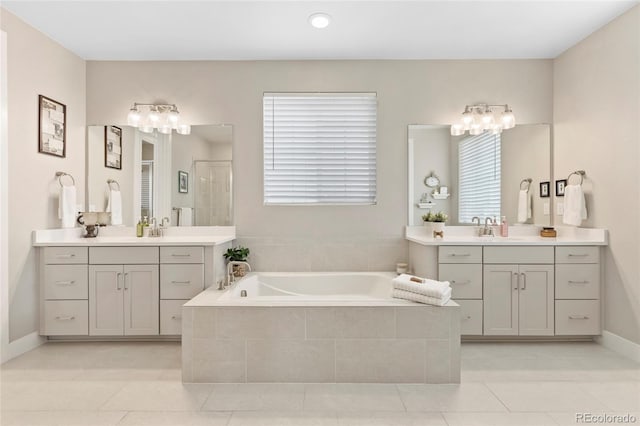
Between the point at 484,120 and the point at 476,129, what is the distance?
0.10 m

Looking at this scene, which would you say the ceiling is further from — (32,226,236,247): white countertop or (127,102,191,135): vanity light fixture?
(32,226,236,247): white countertop

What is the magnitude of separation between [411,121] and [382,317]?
195 cm

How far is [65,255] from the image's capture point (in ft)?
9.50

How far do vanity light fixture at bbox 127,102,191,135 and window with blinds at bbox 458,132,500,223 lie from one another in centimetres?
257

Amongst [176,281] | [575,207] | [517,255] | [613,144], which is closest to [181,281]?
[176,281]

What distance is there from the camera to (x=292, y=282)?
328cm

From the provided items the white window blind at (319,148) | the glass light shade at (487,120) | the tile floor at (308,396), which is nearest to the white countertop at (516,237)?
the white window blind at (319,148)

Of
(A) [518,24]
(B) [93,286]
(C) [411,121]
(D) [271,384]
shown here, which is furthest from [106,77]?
(A) [518,24]

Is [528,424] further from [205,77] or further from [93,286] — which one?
[205,77]

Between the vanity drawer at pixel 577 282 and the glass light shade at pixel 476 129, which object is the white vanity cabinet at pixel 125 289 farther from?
the vanity drawer at pixel 577 282

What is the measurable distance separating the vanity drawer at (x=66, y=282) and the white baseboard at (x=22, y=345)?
30cm

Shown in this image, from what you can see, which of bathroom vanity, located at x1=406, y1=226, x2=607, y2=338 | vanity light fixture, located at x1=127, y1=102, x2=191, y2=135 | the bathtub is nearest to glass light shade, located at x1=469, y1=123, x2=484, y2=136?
bathroom vanity, located at x1=406, y1=226, x2=607, y2=338

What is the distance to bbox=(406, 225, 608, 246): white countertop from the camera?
2889 millimetres

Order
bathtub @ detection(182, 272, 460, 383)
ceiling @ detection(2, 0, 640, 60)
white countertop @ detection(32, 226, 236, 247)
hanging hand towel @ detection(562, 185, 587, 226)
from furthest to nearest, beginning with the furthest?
hanging hand towel @ detection(562, 185, 587, 226), white countertop @ detection(32, 226, 236, 247), ceiling @ detection(2, 0, 640, 60), bathtub @ detection(182, 272, 460, 383)
